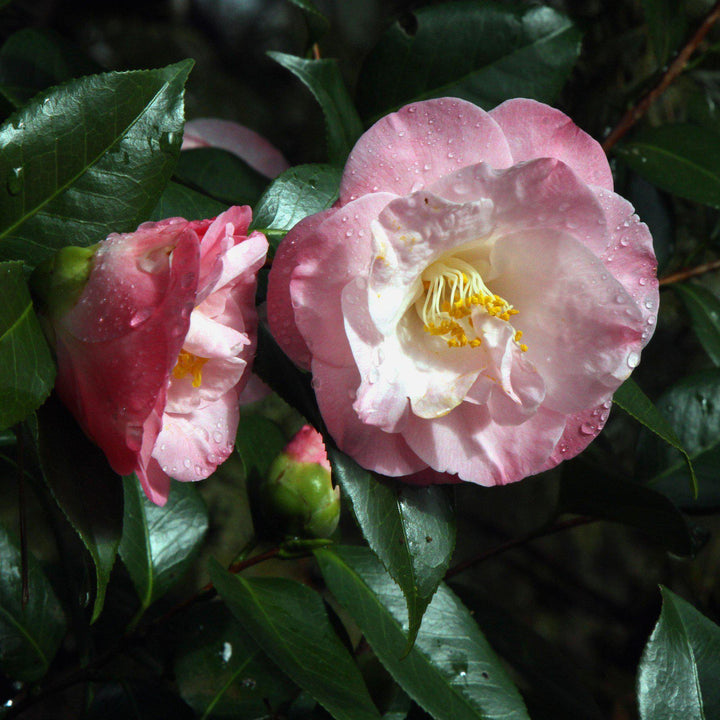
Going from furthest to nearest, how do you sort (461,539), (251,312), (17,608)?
1. (461,539)
2. (17,608)
3. (251,312)

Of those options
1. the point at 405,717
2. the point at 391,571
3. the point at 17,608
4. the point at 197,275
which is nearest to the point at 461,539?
the point at 405,717

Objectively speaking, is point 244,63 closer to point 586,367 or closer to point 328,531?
point 328,531

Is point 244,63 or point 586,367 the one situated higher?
point 586,367

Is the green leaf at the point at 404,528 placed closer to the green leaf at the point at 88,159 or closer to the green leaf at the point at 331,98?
the green leaf at the point at 88,159

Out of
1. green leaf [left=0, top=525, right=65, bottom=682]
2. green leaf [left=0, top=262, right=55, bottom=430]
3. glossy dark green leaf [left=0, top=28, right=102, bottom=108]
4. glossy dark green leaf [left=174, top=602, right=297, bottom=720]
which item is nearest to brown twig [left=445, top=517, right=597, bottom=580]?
glossy dark green leaf [left=174, top=602, right=297, bottom=720]

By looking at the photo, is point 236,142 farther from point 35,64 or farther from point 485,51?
point 485,51

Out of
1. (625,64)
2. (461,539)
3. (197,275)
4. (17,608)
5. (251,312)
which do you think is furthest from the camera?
(461,539)

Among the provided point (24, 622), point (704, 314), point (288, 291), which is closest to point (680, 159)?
point (704, 314)

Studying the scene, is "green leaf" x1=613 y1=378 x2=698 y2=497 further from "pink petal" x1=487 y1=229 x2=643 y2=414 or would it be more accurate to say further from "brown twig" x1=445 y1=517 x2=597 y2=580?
"brown twig" x1=445 y1=517 x2=597 y2=580
